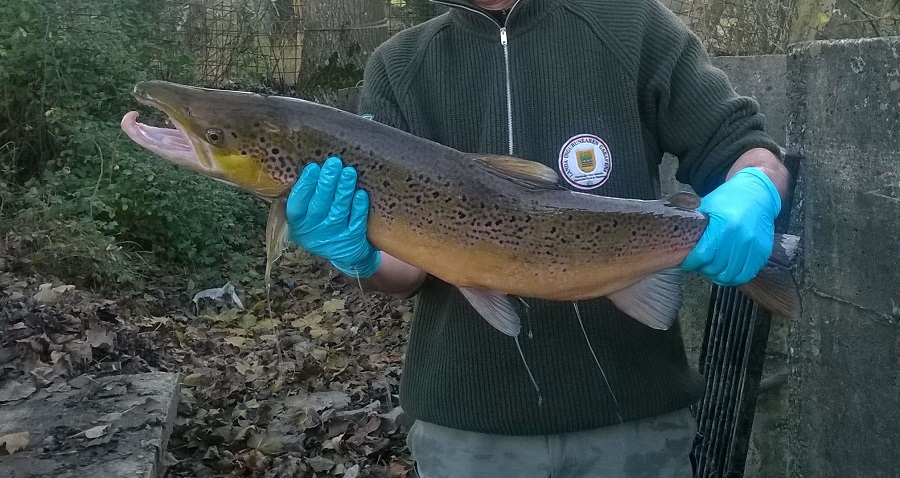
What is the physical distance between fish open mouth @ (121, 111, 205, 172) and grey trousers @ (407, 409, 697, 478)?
1.15 meters

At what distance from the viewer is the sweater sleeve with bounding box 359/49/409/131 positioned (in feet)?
9.41

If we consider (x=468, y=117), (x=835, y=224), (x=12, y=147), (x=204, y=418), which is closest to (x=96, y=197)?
(x=12, y=147)

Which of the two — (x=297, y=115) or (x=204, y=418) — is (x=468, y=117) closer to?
(x=297, y=115)

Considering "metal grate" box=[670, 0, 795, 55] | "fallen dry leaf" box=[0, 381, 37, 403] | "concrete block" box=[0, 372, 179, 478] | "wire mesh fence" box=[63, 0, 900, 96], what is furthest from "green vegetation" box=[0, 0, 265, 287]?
"metal grate" box=[670, 0, 795, 55]

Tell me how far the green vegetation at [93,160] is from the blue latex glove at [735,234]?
21.2 feet

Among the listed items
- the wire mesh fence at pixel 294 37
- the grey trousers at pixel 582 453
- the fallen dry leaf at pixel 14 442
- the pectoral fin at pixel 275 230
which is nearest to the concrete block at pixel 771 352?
the grey trousers at pixel 582 453

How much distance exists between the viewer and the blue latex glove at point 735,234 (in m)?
2.41

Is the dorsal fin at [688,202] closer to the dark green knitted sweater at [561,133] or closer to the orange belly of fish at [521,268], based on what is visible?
the orange belly of fish at [521,268]

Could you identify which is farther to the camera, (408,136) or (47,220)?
(47,220)

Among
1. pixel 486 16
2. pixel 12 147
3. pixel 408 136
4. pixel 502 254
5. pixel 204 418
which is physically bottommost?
pixel 204 418

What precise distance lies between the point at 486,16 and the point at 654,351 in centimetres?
119

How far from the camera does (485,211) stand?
240 centimetres

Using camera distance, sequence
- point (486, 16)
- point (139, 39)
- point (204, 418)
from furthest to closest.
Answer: point (139, 39) < point (204, 418) < point (486, 16)

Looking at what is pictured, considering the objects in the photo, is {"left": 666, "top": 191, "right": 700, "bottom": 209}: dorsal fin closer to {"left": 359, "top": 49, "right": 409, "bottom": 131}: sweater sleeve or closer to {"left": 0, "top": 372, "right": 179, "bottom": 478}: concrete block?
{"left": 359, "top": 49, "right": 409, "bottom": 131}: sweater sleeve
